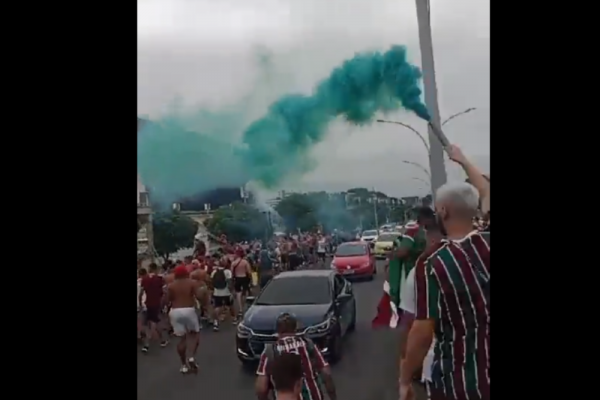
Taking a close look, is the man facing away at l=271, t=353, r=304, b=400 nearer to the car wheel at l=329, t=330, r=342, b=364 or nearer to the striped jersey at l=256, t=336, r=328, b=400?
the striped jersey at l=256, t=336, r=328, b=400

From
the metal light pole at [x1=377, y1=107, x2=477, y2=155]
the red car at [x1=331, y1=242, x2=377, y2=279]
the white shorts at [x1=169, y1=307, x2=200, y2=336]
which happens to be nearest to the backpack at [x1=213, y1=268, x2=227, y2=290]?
the white shorts at [x1=169, y1=307, x2=200, y2=336]

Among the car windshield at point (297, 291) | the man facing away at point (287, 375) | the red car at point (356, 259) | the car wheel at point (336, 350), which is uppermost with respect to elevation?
the red car at point (356, 259)

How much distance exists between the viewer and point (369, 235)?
9.97ft

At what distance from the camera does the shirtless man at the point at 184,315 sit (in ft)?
9.94

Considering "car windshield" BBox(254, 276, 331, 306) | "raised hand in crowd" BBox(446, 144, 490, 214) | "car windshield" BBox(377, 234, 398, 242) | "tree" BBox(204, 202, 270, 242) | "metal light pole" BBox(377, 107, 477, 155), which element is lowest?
"car windshield" BBox(254, 276, 331, 306)

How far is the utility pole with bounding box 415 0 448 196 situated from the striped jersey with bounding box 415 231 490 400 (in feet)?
0.97

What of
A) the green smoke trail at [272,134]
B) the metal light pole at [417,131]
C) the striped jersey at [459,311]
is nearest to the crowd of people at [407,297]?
the striped jersey at [459,311]

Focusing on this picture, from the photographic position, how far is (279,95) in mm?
2996

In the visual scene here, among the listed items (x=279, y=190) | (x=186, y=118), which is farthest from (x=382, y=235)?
(x=186, y=118)

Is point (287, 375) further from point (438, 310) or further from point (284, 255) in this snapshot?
point (438, 310)

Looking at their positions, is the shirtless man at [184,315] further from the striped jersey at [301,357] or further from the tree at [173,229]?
the striped jersey at [301,357]

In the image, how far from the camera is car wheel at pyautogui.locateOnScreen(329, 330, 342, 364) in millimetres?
3045
